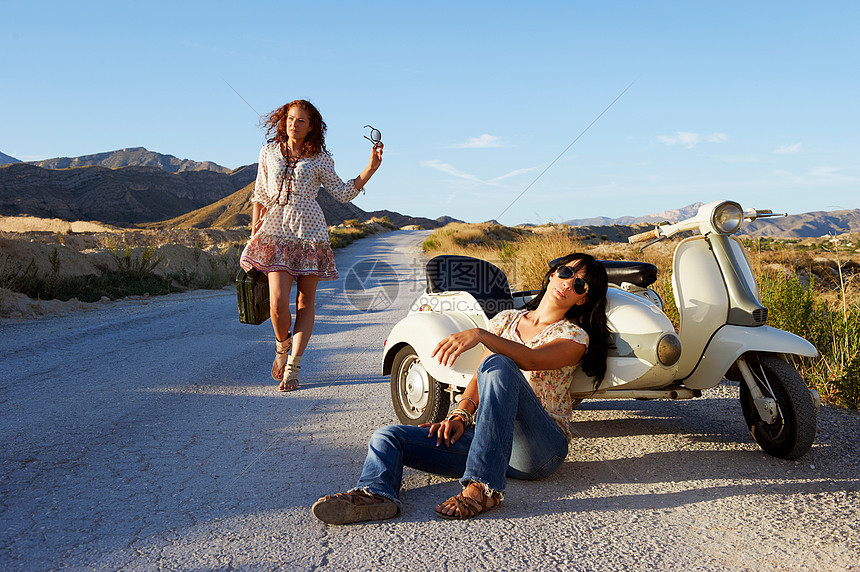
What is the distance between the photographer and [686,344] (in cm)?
354

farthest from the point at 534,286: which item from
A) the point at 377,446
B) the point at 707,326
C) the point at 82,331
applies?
the point at 377,446

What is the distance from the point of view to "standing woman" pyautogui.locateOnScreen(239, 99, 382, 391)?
5.01 metres

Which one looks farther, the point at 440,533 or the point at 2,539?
the point at 440,533

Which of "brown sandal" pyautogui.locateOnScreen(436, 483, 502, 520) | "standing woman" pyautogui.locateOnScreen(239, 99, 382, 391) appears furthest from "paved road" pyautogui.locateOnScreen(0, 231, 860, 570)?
"standing woman" pyautogui.locateOnScreen(239, 99, 382, 391)

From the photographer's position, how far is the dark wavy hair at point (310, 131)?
16.6 feet

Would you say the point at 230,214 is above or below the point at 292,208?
above

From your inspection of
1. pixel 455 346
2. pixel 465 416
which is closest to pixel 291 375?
pixel 465 416

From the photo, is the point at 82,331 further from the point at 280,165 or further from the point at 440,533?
the point at 440,533

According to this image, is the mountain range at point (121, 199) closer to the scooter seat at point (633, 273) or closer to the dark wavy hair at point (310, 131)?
the dark wavy hair at point (310, 131)

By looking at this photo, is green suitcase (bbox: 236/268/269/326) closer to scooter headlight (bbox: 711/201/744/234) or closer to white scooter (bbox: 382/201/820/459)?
white scooter (bbox: 382/201/820/459)

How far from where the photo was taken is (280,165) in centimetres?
500

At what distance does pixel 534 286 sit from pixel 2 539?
33.3ft

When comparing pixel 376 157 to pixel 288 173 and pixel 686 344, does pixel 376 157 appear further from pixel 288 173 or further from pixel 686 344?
pixel 686 344

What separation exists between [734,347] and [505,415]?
1.46 meters
